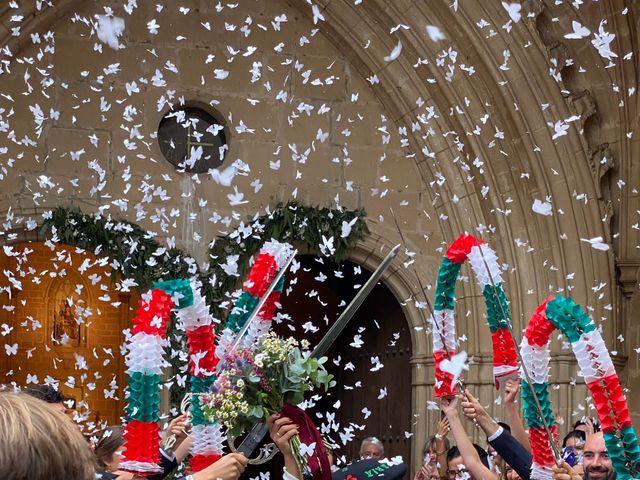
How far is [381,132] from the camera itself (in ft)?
35.2

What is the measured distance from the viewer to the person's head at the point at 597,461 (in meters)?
4.45

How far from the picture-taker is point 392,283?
10656mm

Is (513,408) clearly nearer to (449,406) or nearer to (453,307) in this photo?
(449,406)

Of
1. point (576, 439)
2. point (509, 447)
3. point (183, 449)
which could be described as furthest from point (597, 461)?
point (576, 439)

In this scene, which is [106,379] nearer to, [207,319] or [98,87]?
[98,87]

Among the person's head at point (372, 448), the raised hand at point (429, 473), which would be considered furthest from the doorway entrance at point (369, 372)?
the raised hand at point (429, 473)

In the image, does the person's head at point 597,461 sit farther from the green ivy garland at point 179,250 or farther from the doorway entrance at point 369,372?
the doorway entrance at point 369,372

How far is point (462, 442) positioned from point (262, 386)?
152 centimetres

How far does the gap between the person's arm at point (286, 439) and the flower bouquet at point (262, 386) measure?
0.03 m

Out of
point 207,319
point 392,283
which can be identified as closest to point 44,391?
point 207,319

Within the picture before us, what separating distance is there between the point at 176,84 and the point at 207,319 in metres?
5.79

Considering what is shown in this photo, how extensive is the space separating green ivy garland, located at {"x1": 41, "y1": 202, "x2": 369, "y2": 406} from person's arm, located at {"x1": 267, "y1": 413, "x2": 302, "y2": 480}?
5655 millimetres

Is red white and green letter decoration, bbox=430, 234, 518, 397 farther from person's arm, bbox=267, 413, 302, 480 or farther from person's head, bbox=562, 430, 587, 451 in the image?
person's arm, bbox=267, 413, 302, 480

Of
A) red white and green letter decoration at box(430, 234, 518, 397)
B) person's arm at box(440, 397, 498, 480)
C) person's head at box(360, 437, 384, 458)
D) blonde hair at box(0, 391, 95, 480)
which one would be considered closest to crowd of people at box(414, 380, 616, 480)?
person's arm at box(440, 397, 498, 480)
